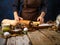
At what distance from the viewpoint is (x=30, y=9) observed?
8.70ft

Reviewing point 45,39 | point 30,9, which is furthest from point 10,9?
point 45,39

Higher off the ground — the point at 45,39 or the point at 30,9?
the point at 30,9

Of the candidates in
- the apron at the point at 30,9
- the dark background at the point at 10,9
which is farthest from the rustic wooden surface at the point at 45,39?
the dark background at the point at 10,9

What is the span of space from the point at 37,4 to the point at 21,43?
1375 mm

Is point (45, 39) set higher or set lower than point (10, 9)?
lower

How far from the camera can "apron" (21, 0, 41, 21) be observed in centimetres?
259

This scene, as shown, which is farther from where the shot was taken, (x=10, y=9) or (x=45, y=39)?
(x=10, y=9)

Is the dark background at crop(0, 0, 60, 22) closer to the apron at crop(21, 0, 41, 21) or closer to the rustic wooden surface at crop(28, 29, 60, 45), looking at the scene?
the apron at crop(21, 0, 41, 21)

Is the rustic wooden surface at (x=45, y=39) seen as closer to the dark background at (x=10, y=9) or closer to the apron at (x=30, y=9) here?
the apron at (x=30, y=9)

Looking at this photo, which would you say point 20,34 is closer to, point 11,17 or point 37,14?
point 37,14

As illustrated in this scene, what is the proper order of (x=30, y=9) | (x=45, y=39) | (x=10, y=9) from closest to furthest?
(x=45, y=39) < (x=30, y=9) < (x=10, y=9)

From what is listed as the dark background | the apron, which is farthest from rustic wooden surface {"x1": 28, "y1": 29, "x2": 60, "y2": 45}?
the dark background

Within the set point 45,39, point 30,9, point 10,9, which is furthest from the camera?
point 10,9

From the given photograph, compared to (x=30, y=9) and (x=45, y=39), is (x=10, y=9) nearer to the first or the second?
(x=30, y=9)
